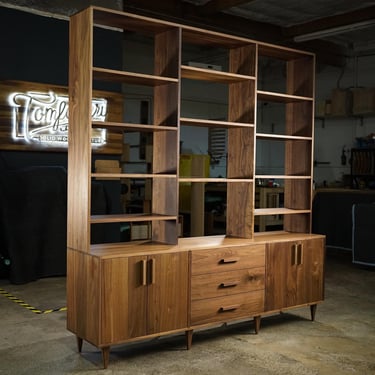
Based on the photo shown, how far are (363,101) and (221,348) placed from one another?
760 cm

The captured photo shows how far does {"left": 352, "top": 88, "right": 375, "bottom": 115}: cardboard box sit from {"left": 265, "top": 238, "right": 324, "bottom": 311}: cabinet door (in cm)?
634

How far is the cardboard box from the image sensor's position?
1005 cm

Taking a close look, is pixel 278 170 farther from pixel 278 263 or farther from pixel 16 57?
pixel 278 263

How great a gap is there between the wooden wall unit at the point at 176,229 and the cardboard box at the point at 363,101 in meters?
5.92

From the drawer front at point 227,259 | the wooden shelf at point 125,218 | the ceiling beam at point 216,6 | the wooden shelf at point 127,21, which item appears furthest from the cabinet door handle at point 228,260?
the ceiling beam at point 216,6

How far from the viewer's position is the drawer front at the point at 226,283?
368cm

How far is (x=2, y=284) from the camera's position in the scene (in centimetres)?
561

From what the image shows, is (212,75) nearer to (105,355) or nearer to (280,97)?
(280,97)

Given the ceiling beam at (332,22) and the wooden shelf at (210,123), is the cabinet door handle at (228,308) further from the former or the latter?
the ceiling beam at (332,22)

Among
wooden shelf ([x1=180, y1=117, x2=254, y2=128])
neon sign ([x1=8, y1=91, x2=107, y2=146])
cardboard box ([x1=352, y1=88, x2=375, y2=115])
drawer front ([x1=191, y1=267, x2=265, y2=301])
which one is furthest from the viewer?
cardboard box ([x1=352, y1=88, x2=375, y2=115])

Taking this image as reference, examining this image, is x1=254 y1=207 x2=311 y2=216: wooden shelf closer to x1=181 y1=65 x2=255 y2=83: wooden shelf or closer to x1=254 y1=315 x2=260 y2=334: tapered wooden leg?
x1=254 y1=315 x2=260 y2=334: tapered wooden leg

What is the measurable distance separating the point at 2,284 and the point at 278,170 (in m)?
7.79

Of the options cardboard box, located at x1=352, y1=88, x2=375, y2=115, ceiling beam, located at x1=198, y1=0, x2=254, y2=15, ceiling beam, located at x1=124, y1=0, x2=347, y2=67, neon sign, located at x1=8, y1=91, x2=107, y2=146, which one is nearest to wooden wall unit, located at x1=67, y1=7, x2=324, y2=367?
neon sign, located at x1=8, y1=91, x2=107, y2=146

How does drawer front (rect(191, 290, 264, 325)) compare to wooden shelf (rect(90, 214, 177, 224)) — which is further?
drawer front (rect(191, 290, 264, 325))
